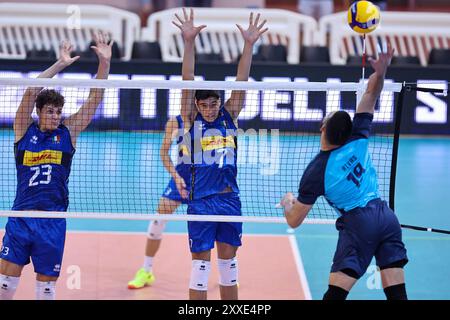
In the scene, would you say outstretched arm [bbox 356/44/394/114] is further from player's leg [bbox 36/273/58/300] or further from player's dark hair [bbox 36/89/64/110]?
player's leg [bbox 36/273/58/300]

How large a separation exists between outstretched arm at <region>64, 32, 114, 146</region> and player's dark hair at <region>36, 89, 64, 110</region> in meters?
0.25

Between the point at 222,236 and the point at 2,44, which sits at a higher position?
the point at 2,44

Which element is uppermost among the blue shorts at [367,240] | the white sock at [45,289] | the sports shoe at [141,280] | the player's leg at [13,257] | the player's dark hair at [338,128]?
the player's dark hair at [338,128]

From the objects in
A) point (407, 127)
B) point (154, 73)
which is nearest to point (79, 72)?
point (154, 73)

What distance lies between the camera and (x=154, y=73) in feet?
60.3

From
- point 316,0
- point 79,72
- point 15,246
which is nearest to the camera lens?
point 15,246

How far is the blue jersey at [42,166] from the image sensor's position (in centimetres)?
791

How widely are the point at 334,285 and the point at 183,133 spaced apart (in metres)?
2.44

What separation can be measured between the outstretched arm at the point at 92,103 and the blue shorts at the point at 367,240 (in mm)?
2459

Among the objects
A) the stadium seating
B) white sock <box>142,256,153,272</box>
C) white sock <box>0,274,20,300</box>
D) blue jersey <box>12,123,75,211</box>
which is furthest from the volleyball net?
the stadium seating

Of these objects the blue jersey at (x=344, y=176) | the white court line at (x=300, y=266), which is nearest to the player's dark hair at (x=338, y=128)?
the blue jersey at (x=344, y=176)

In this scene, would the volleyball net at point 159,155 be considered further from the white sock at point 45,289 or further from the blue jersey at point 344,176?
the blue jersey at point 344,176
